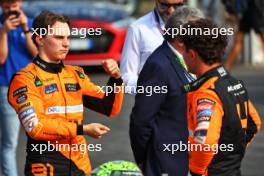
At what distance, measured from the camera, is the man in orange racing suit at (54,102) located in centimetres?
585

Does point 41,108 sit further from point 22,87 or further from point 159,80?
point 159,80

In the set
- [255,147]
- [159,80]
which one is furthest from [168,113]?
[255,147]

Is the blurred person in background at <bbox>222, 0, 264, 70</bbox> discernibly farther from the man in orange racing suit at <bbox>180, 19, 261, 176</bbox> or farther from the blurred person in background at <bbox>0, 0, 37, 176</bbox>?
the man in orange racing suit at <bbox>180, 19, 261, 176</bbox>

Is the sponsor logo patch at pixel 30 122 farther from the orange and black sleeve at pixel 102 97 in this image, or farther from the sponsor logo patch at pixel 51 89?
the orange and black sleeve at pixel 102 97

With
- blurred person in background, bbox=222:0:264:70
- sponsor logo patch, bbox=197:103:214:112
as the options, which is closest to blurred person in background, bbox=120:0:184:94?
sponsor logo patch, bbox=197:103:214:112

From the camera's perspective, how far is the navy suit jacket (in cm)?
593

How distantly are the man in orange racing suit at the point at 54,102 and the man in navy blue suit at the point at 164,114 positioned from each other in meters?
0.26

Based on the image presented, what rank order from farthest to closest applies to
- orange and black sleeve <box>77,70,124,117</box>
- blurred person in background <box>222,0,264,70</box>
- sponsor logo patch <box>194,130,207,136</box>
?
blurred person in background <box>222,0,264,70</box>
orange and black sleeve <box>77,70,124,117</box>
sponsor logo patch <box>194,130,207,136</box>

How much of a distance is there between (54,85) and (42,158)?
18.2 inches

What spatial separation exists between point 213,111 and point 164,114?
0.92 m

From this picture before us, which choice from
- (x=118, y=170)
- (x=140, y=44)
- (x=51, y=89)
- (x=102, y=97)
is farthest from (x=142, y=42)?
(x=118, y=170)

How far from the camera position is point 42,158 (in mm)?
5992

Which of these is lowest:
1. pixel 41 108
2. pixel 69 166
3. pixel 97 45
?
pixel 97 45

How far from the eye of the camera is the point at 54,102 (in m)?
5.99
